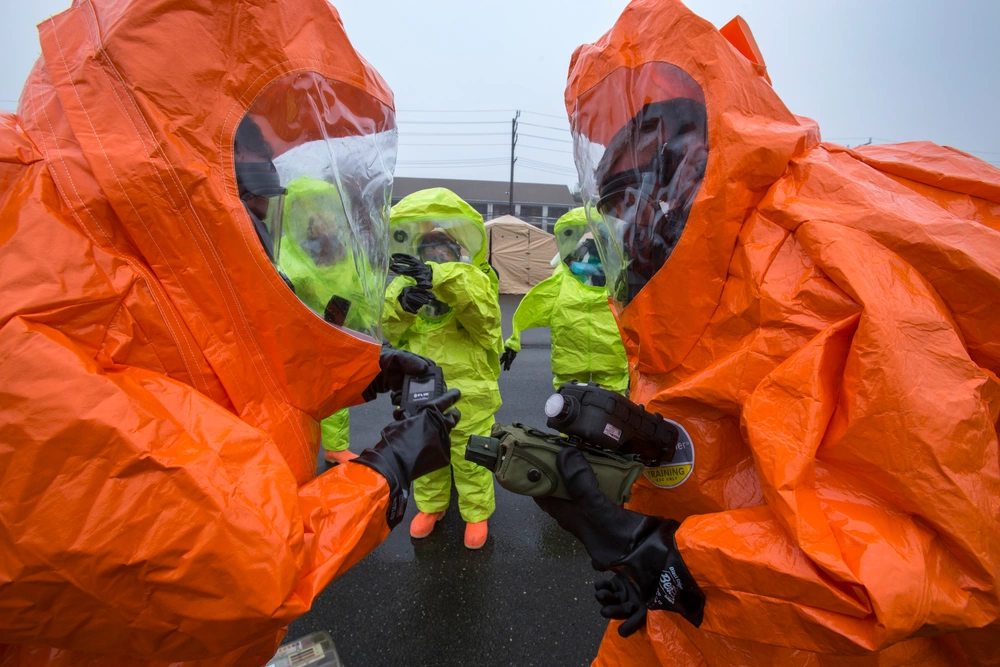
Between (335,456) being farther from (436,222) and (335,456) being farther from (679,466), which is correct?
(679,466)

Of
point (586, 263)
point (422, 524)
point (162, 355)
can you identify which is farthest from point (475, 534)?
point (162, 355)

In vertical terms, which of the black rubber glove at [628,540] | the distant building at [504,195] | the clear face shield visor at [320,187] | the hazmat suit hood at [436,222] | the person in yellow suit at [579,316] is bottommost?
the distant building at [504,195]

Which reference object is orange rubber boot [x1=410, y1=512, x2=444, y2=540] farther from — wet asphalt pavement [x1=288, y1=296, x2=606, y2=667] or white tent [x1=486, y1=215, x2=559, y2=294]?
white tent [x1=486, y1=215, x2=559, y2=294]

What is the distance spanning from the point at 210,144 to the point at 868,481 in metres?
1.31

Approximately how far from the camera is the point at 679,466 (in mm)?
1134

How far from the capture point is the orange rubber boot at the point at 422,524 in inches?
108

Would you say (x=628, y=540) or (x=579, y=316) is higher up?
(x=628, y=540)

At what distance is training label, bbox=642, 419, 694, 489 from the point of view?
43.7 inches

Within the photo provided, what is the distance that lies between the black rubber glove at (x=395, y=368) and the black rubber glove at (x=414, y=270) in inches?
34.0

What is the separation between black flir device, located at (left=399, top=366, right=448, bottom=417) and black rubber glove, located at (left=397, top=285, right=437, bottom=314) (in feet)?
3.23

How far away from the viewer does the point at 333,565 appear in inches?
33.4

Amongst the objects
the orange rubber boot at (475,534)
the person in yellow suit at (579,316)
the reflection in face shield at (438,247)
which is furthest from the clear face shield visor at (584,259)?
the orange rubber boot at (475,534)

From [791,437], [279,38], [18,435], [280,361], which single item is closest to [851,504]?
[791,437]

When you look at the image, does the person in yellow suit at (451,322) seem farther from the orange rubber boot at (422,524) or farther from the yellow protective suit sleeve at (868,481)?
the yellow protective suit sleeve at (868,481)
